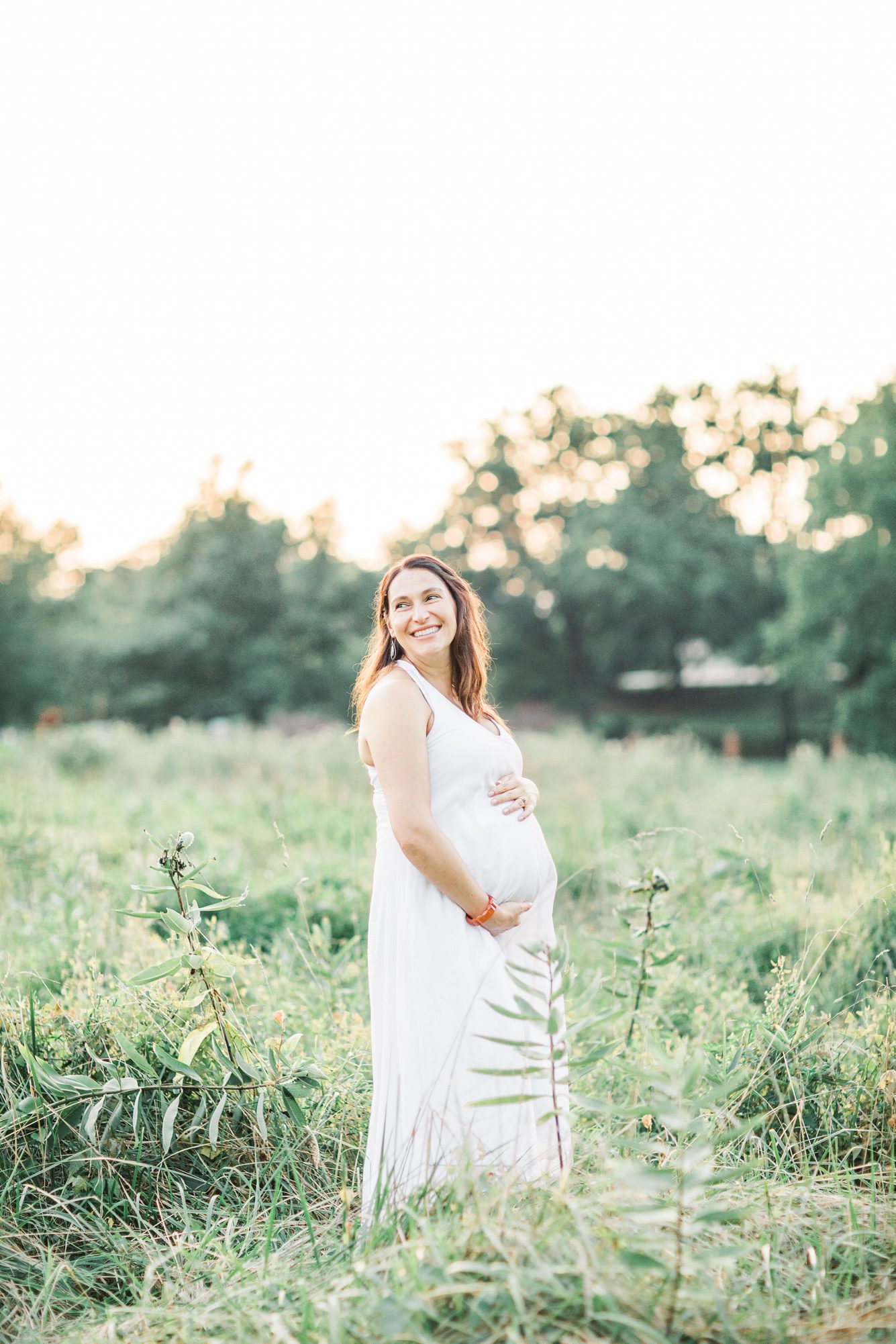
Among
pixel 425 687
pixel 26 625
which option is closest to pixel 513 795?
pixel 425 687

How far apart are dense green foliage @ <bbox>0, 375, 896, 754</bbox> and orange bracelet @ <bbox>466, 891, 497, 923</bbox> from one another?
23402 mm

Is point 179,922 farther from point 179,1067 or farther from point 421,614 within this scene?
point 421,614

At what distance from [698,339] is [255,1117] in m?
20.5

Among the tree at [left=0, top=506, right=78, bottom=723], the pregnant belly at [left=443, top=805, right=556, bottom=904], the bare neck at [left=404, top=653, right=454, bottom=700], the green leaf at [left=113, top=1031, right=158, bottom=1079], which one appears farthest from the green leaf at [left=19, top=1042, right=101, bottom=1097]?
the tree at [left=0, top=506, right=78, bottom=723]

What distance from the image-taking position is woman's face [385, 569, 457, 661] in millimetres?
2936

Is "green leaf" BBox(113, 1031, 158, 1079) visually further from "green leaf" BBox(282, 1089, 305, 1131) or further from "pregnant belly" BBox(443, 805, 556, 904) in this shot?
"pregnant belly" BBox(443, 805, 556, 904)

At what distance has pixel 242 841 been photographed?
24.8 feet

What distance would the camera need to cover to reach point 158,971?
2689mm

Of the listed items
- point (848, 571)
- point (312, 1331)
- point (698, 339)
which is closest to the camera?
point (312, 1331)

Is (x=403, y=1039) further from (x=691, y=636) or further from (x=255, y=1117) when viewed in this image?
(x=691, y=636)

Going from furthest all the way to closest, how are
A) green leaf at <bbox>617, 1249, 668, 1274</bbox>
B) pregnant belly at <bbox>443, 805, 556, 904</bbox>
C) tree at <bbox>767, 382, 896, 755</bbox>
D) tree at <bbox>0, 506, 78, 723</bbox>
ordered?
1. tree at <bbox>0, 506, 78, 723</bbox>
2. tree at <bbox>767, 382, 896, 755</bbox>
3. pregnant belly at <bbox>443, 805, 556, 904</bbox>
4. green leaf at <bbox>617, 1249, 668, 1274</bbox>

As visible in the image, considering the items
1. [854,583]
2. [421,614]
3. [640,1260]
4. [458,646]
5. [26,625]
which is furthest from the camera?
[26,625]

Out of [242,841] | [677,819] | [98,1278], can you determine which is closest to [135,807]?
[242,841]

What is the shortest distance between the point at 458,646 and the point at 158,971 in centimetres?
133
